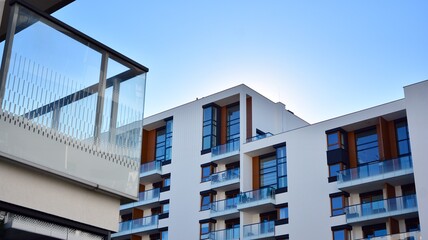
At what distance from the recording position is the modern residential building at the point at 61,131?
7152 millimetres

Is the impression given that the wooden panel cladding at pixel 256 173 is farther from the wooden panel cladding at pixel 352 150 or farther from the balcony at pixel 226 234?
the wooden panel cladding at pixel 352 150

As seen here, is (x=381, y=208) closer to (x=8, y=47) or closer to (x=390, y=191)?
(x=390, y=191)

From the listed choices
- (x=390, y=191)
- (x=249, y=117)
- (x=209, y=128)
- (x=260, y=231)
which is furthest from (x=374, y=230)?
(x=209, y=128)

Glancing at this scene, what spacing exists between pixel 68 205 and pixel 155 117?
46280mm

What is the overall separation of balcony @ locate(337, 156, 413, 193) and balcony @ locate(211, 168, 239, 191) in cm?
847

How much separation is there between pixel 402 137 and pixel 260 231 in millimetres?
10575

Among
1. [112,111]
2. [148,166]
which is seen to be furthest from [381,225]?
[112,111]

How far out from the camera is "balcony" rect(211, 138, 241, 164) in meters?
47.5

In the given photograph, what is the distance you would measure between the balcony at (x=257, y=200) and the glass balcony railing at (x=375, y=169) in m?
5.09

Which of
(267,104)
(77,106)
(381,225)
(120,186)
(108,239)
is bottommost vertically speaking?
(108,239)

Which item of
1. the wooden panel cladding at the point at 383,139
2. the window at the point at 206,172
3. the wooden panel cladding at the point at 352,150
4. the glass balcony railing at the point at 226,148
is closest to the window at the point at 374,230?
the wooden panel cladding at the point at 383,139

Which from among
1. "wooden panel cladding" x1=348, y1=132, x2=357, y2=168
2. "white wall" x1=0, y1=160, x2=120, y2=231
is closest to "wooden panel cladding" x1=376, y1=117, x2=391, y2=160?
"wooden panel cladding" x1=348, y1=132, x2=357, y2=168

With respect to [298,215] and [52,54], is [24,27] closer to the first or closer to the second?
[52,54]

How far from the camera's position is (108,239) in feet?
26.1
